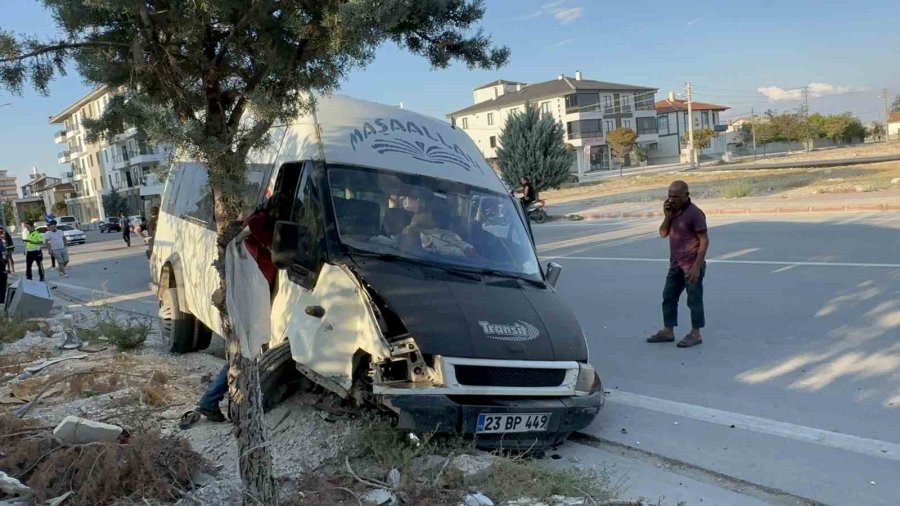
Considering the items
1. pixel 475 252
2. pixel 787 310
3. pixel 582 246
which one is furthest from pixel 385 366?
pixel 582 246

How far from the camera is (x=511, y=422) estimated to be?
4266 millimetres

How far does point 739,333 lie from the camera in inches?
285

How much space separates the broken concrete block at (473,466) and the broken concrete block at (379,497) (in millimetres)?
449

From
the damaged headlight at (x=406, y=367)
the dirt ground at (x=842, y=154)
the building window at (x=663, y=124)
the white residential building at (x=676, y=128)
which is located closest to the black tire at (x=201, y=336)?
the damaged headlight at (x=406, y=367)

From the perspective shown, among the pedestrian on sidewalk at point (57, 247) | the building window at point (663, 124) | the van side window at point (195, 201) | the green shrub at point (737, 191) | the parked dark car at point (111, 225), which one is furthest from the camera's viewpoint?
the building window at point (663, 124)

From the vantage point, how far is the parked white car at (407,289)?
4.11m

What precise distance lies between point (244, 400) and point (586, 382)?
2.37 m

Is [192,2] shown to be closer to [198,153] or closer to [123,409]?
[198,153]

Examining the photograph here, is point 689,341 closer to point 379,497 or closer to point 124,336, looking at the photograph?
point 379,497

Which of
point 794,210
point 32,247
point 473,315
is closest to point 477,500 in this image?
point 473,315

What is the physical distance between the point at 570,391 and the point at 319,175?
242 centimetres

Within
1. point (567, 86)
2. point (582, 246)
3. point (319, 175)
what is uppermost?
point (567, 86)

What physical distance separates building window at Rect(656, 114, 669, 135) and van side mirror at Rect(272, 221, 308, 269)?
98.5 meters

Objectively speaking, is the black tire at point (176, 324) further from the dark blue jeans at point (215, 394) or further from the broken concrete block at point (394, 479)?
the broken concrete block at point (394, 479)
